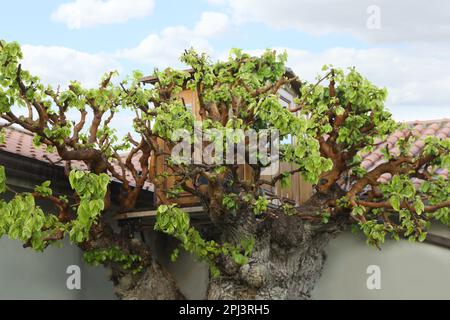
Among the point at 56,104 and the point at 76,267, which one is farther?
the point at 76,267

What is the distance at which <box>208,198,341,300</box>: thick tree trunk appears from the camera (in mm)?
8867

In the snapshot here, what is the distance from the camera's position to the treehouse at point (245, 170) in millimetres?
9836

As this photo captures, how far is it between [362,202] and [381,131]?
1.00 metres

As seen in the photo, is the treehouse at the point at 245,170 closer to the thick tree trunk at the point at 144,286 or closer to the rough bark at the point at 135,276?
the rough bark at the point at 135,276

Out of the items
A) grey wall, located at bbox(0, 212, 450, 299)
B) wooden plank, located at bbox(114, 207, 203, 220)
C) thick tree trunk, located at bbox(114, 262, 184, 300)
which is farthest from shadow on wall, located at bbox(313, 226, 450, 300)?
thick tree trunk, located at bbox(114, 262, 184, 300)

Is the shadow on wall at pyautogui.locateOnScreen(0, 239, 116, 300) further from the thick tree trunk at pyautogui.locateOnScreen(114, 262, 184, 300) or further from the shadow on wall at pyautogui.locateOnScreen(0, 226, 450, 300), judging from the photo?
the thick tree trunk at pyautogui.locateOnScreen(114, 262, 184, 300)

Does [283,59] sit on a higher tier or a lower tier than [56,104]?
higher

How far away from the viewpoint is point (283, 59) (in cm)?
891

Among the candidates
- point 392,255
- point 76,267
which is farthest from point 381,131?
point 76,267
